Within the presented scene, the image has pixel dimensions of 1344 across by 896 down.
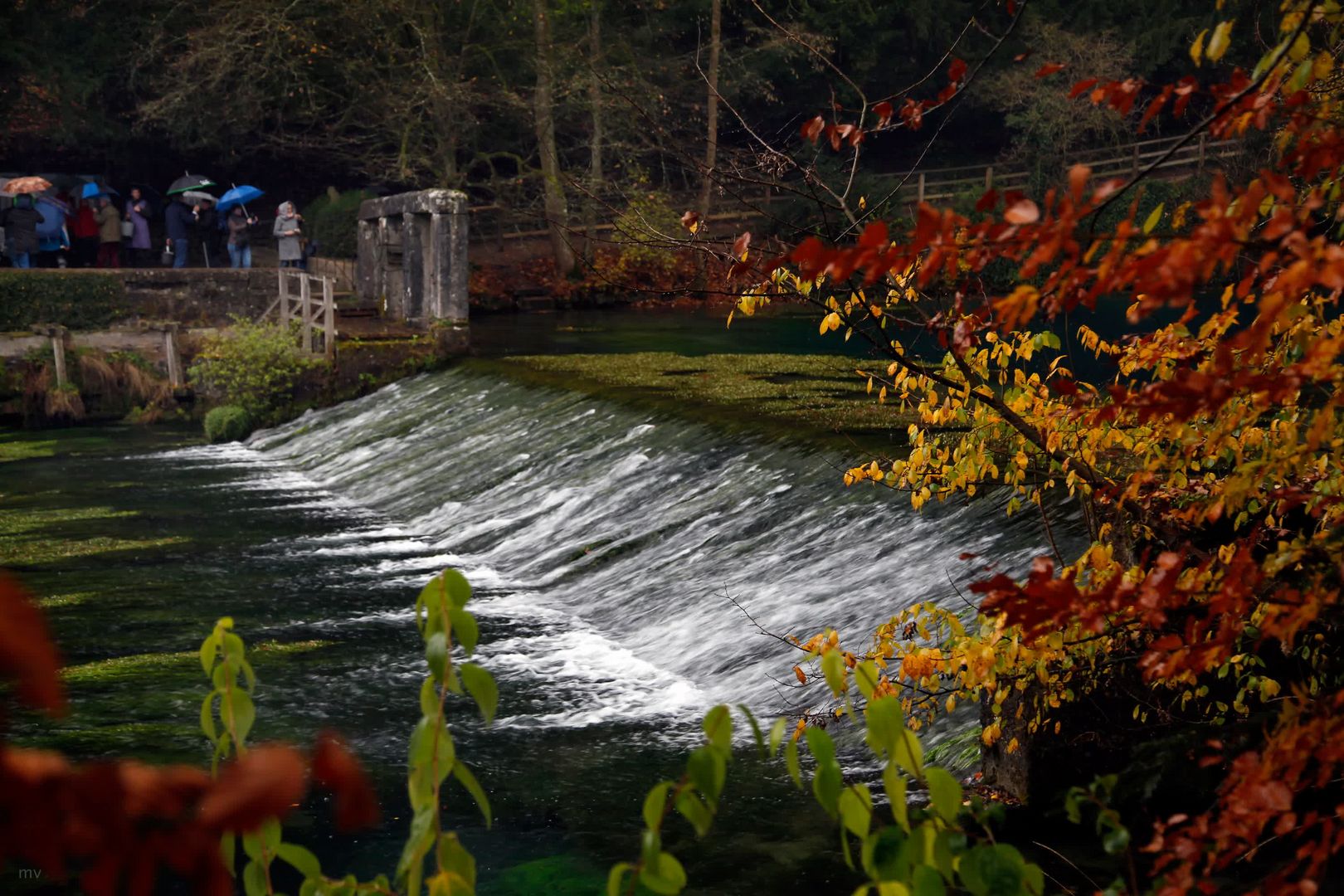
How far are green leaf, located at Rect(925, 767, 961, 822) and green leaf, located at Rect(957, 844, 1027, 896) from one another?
3.6 inches

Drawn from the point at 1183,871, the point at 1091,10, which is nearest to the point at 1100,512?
the point at 1183,871

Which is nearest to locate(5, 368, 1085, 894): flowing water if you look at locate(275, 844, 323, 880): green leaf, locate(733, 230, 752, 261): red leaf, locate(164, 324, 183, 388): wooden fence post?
locate(733, 230, 752, 261): red leaf

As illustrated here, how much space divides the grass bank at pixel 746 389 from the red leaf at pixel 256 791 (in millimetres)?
8709

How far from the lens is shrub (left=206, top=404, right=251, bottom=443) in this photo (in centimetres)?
2088

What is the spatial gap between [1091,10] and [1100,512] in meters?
42.5

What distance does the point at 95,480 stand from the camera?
17.1 m

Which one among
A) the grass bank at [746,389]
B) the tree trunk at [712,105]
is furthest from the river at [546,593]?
the tree trunk at [712,105]

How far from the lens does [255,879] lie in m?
3.14

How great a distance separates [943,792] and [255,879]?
1.51 meters

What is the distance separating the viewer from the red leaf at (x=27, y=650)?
44.2 inches

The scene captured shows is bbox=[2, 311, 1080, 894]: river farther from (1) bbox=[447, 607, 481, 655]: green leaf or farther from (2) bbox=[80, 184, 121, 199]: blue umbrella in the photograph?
(2) bbox=[80, 184, 121, 199]: blue umbrella

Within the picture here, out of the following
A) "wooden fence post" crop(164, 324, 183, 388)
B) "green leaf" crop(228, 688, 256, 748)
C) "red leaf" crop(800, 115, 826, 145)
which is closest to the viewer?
"green leaf" crop(228, 688, 256, 748)

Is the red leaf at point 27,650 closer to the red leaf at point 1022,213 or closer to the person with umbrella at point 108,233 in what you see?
the red leaf at point 1022,213

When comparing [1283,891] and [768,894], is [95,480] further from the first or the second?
[1283,891]
